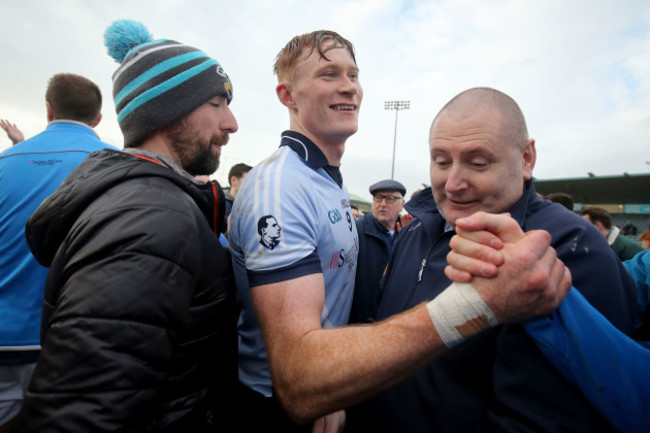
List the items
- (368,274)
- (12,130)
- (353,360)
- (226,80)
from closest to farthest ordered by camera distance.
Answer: (353,360) → (226,80) → (368,274) → (12,130)

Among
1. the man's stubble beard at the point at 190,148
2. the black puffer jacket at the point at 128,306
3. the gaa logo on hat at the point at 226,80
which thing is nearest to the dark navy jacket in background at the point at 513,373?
the black puffer jacket at the point at 128,306

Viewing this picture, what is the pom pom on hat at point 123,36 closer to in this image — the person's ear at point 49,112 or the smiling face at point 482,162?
the person's ear at point 49,112

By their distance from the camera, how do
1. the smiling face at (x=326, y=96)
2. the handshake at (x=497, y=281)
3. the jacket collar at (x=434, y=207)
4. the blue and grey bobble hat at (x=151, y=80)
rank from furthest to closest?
the smiling face at (x=326, y=96) → the blue and grey bobble hat at (x=151, y=80) → the jacket collar at (x=434, y=207) → the handshake at (x=497, y=281)

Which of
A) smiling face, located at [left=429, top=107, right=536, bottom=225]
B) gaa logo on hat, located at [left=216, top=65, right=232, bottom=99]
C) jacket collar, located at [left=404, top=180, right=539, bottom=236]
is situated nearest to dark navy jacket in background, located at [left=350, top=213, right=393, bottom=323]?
jacket collar, located at [left=404, top=180, right=539, bottom=236]

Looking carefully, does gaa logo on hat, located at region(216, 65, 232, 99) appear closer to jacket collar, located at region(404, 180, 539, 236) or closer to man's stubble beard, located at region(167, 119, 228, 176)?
man's stubble beard, located at region(167, 119, 228, 176)

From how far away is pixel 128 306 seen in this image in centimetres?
90

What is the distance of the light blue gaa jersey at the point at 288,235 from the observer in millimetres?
1337

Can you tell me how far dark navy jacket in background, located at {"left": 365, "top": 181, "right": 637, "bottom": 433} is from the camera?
3.46 ft

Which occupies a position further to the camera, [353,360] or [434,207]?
[434,207]

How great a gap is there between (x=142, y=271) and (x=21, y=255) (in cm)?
185

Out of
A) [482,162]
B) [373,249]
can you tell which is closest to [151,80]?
[482,162]

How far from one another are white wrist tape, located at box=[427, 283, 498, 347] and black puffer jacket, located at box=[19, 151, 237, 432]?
871 millimetres

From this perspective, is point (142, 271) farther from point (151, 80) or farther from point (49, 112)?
point (49, 112)

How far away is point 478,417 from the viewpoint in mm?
1219
